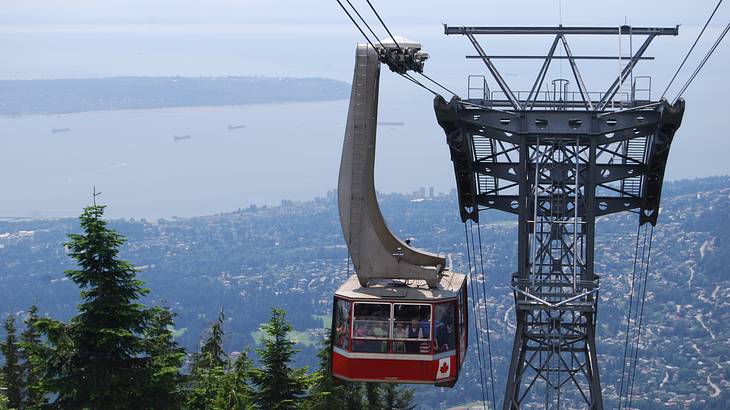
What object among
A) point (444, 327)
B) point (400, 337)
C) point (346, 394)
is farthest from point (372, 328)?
point (346, 394)

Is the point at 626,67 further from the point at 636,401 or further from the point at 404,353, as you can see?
the point at 636,401

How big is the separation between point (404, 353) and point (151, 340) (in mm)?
5808

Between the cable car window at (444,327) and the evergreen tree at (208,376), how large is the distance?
261 inches

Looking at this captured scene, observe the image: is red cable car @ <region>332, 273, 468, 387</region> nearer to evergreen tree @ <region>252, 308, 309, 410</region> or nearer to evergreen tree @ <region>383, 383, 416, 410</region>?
evergreen tree @ <region>252, 308, 309, 410</region>

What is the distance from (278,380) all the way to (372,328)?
11.5 m

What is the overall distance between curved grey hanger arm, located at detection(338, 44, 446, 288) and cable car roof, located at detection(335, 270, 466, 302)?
152 millimetres

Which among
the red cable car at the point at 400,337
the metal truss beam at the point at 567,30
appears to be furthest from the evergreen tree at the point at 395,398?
the red cable car at the point at 400,337

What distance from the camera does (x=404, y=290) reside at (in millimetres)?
21469

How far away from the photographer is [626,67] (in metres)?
24.4

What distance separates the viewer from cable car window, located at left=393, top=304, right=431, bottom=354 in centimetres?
2089

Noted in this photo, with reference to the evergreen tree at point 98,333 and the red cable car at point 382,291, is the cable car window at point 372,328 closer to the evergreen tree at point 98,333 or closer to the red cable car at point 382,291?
the red cable car at point 382,291

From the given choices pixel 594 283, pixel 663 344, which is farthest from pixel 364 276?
pixel 663 344

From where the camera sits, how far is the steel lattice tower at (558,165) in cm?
2256

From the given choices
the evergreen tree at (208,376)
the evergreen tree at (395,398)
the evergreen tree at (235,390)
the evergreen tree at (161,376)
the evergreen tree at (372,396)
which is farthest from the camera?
the evergreen tree at (395,398)
